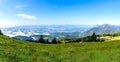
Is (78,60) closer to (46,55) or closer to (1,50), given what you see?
(46,55)

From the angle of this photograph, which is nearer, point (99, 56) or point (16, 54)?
point (16, 54)

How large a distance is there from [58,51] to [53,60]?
478cm

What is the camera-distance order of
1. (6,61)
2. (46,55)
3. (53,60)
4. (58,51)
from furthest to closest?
(58,51), (46,55), (53,60), (6,61)

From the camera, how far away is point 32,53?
102 ft

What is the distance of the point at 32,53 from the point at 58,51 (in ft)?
16.7

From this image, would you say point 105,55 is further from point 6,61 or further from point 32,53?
point 6,61

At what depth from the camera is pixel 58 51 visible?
1341 inches

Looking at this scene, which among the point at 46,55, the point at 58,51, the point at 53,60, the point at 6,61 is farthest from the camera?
the point at 58,51

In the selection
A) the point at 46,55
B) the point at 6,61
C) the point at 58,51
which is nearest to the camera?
the point at 6,61

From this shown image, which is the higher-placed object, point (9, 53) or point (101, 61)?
point (9, 53)

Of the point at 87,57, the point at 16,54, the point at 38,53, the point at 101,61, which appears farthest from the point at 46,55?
the point at 101,61

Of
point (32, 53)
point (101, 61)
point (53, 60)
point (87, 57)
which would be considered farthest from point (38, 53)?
point (101, 61)

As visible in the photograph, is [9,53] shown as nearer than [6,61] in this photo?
No

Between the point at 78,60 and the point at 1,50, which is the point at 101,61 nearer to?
the point at 78,60
